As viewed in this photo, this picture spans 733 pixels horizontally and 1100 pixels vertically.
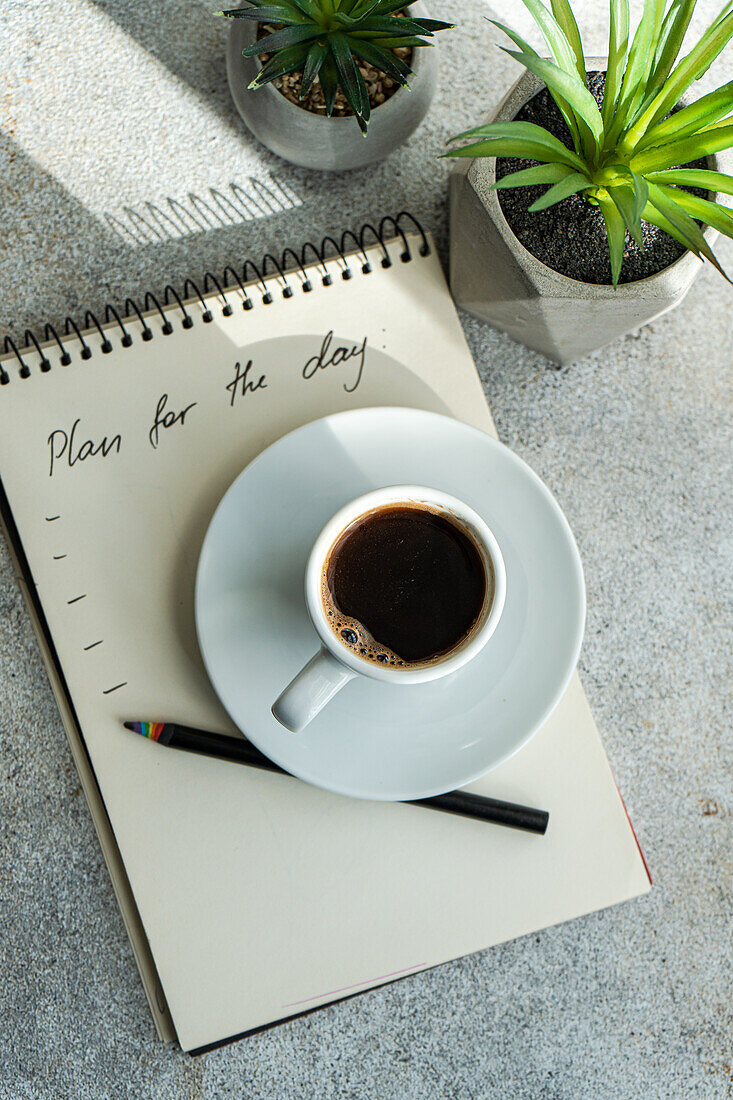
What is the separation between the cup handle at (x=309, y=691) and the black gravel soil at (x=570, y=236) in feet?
1.02

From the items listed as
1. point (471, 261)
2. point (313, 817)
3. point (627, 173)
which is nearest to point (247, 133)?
point (471, 261)

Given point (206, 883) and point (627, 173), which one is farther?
point (206, 883)

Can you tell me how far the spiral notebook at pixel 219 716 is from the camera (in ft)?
2.01

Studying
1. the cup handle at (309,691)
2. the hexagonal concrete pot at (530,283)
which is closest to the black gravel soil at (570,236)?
the hexagonal concrete pot at (530,283)

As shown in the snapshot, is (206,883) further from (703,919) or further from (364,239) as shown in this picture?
(364,239)

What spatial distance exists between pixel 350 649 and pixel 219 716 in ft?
0.56

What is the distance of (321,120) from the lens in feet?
1.94

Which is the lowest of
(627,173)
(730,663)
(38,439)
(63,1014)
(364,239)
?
(63,1014)

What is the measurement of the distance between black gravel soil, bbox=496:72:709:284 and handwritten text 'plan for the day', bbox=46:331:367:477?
168 mm

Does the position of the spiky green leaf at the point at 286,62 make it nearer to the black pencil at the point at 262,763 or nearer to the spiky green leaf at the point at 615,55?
the spiky green leaf at the point at 615,55

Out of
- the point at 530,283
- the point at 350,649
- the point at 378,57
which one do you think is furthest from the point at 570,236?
the point at 350,649

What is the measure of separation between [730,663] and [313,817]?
39 cm

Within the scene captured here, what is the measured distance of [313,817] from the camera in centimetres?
62

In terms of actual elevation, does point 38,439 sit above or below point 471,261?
below
